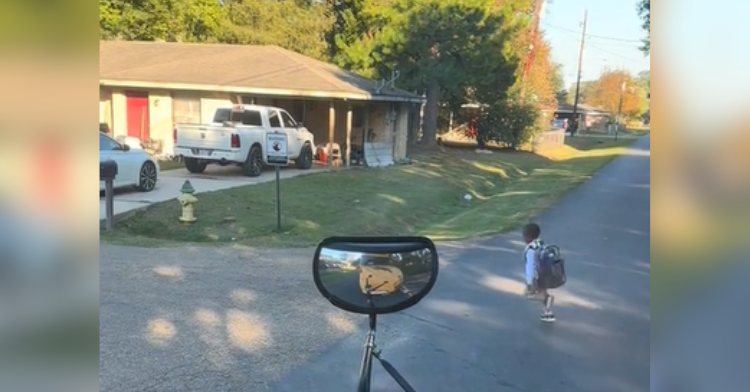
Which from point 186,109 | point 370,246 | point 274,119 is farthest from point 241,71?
point 370,246

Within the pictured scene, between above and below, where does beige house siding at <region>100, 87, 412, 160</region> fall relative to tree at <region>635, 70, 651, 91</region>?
below

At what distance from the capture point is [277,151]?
3.81 meters

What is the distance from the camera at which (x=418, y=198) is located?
4.08m

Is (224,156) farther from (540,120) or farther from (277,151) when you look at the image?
(540,120)

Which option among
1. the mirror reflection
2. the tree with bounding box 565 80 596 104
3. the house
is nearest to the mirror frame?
the mirror reflection

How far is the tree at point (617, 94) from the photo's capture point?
130 centimetres

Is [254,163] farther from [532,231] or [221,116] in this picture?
[532,231]

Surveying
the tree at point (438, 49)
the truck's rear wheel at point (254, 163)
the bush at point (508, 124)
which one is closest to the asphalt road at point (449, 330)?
the bush at point (508, 124)

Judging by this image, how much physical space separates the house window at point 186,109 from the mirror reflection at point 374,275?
14.4 ft

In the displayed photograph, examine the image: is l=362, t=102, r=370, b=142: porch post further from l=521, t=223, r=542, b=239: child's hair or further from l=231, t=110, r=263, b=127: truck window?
l=521, t=223, r=542, b=239: child's hair

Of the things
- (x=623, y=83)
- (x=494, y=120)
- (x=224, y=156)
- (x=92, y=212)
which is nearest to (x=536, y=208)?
(x=494, y=120)

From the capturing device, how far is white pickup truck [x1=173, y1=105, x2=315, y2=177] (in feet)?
12.7

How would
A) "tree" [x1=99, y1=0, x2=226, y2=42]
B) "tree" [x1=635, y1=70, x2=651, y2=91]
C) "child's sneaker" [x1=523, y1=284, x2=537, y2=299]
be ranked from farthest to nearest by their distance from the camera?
"tree" [x1=99, y1=0, x2=226, y2=42], "child's sneaker" [x1=523, y1=284, x2=537, y2=299], "tree" [x1=635, y1=70, x2=651, y2=91]

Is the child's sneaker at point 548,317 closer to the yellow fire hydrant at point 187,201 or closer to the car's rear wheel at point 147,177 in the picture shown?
the yellow fire hydrant at point 187,201
